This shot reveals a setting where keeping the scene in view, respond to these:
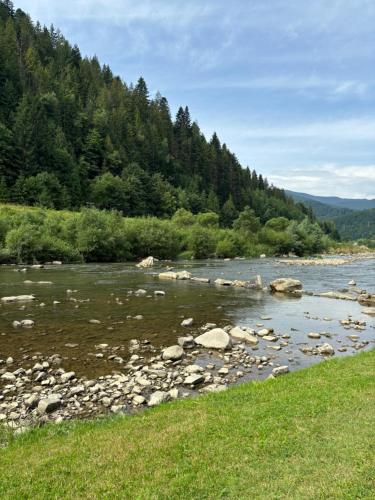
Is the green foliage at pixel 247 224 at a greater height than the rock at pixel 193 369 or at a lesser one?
→ greater

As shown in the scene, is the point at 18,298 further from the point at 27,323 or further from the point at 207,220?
the point at 207,220

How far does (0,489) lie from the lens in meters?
6.16

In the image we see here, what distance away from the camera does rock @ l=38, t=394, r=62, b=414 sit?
10.5 metres

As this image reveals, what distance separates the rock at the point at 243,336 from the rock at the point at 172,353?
3.90 m

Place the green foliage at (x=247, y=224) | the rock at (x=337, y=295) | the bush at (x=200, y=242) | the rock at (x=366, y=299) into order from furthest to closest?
the green foliage at (x=247, y=224), the bush at (x=200, y=242), the rock at (x=337, y=295), the rock at (x=366, y=299)

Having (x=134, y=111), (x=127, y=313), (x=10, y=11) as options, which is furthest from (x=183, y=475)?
(x=10, y=11)

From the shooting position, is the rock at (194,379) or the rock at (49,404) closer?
the rock at (49,404)

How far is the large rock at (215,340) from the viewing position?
1698 centimetres

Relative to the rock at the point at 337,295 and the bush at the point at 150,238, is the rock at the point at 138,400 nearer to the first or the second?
Result: the rock at the point at 337,295

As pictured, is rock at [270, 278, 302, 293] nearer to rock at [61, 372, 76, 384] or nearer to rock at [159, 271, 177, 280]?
rock at [159, 271, 177, 280]

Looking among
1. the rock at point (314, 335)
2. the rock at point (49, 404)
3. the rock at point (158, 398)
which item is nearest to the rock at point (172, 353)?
the rock at point (158, 398)

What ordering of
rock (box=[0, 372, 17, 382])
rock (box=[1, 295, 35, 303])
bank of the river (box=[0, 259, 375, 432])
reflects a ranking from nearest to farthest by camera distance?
bank of the river (box=[0, 259, 375, 432]) < rock (box=[0, 372, 17, 382]) < rock (box=[1, 295, 35, 303])

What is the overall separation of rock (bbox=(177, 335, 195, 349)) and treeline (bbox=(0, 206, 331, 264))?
42.7m

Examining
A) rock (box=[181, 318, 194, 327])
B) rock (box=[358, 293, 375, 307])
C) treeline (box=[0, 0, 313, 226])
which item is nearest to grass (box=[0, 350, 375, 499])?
rock (box=[181, 318, 194, 327])
